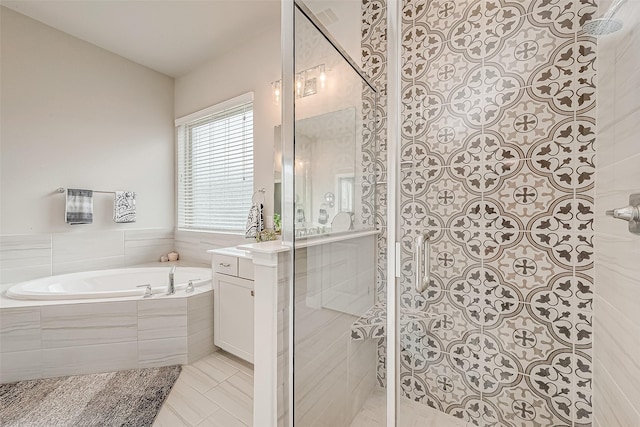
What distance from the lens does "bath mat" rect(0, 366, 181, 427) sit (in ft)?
4.88

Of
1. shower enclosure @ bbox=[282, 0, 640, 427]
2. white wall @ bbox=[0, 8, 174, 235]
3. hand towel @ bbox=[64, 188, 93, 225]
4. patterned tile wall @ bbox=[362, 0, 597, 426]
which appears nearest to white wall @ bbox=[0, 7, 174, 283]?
white wall @ bbox=[0, 8, 174, 235]

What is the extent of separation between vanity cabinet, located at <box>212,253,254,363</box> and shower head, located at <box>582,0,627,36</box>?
2.09 meters

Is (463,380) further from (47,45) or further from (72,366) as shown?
(47,45)

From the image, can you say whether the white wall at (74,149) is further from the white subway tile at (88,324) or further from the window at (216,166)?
the white subway tile at (88,324)

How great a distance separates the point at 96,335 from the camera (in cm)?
193

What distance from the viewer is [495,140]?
131 cm

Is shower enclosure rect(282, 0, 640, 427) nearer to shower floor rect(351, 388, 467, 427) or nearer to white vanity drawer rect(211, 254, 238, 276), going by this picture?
shower floor rect(351, 388, 467, 427)

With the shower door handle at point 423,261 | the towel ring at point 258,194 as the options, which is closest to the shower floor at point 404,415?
the shower door handle at point 423,261

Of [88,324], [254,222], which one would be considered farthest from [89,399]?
[254,222]

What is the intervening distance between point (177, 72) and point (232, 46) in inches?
38.2

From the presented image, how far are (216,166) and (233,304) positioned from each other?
1.66m

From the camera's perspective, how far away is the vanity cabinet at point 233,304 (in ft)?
6.59

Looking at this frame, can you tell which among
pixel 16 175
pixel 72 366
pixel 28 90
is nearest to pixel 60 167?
pixel 16 175

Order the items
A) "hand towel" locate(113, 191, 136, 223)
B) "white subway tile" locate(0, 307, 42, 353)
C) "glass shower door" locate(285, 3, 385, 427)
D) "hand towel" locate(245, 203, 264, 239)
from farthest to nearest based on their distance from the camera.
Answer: "hand towel" locate(113, 191, 136, 223)
"hand towel" locate(245, 203, 264, 239)
"white subway tile" locate(0, 307, 42, 353)
"glass shower door" locate(285, 3, 385, 427)
